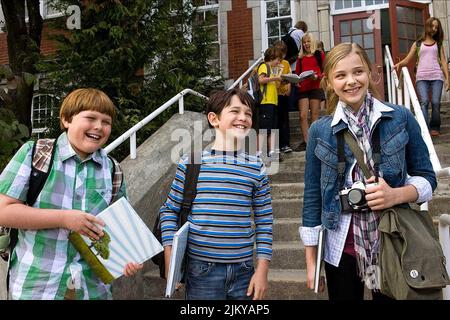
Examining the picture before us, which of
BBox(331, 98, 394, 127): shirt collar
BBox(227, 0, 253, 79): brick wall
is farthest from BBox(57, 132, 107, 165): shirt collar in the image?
BBox(227, 0, 253, 79): brick wall

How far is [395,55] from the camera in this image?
30.5 feet

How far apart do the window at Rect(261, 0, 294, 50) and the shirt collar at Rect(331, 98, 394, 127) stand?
902 cm

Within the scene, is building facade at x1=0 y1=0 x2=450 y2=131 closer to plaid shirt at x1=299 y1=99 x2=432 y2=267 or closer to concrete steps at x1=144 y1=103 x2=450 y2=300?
concrete steps at x1=144 y1=103 x2=450 y2=300

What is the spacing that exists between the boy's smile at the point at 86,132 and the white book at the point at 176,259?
604mm

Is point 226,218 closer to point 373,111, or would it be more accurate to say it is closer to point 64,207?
point 64,207

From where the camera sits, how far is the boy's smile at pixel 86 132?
2205 mm

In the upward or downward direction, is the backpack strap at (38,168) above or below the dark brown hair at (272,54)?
below

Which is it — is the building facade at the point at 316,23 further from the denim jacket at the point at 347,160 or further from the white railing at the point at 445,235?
the denim jacket at the point at 347,160

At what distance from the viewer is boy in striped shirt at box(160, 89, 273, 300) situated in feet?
7.63

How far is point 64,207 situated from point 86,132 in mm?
380

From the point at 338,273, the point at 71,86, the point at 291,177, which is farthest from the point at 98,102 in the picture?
the point at 71,86

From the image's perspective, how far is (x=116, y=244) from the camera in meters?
2.08

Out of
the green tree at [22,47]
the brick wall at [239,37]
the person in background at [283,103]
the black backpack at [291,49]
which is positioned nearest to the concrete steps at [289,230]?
the person in background at [283,103]

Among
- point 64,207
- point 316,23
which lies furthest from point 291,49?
point 64,207
